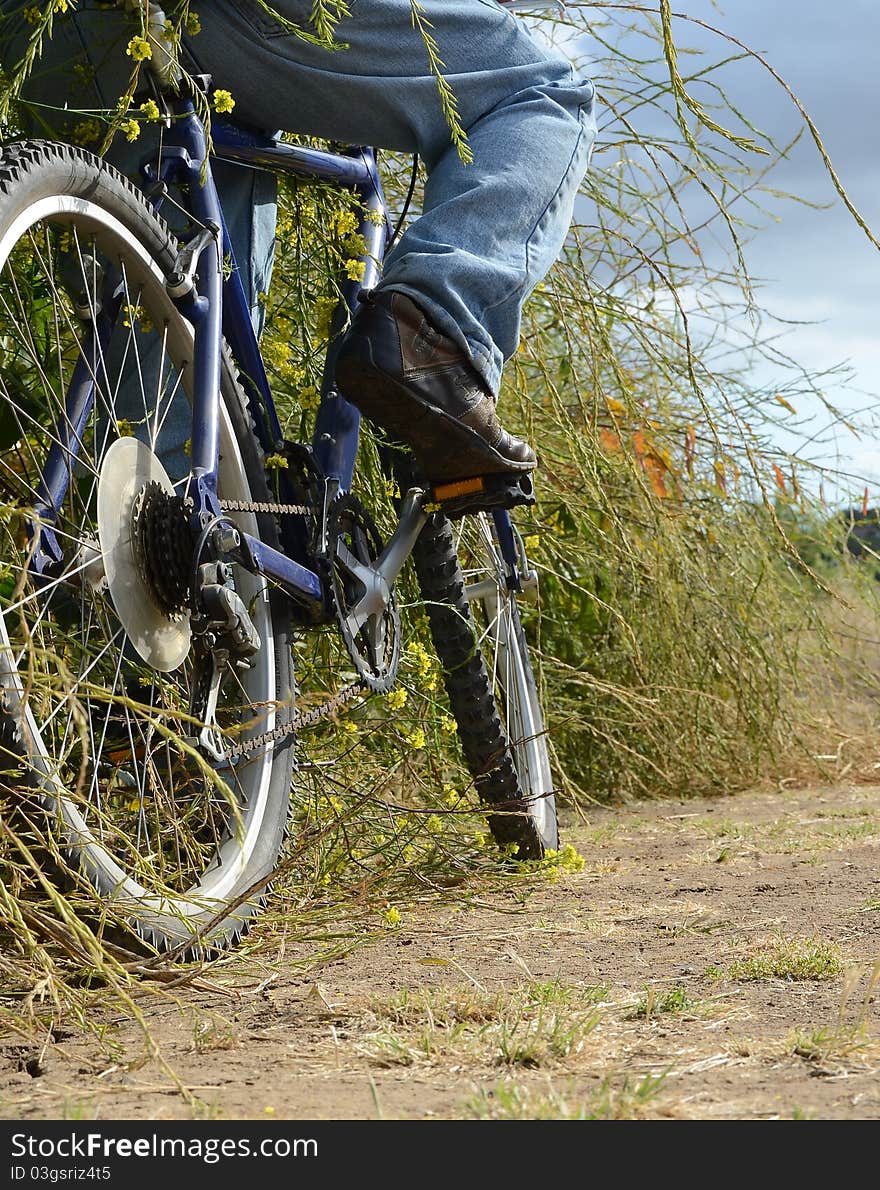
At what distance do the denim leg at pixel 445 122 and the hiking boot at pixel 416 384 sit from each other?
0.03 m

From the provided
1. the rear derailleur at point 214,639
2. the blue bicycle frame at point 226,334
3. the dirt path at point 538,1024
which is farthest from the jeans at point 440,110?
the dirt path at point 538,1024

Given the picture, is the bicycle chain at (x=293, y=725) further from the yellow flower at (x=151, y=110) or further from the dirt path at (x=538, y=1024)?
the yellow flower at (x=151, y=110)

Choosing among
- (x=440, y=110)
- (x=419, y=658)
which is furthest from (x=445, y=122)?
(x=419, y=658)

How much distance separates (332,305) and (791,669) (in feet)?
7.26

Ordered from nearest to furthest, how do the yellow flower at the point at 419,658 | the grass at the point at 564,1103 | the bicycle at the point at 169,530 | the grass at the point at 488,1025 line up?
1. the grass at the point at 564,1103
2. the grass at the point at 488,1025
3. the bicycle at the point at 169,530
4. the yellow flower at the point at 419,658

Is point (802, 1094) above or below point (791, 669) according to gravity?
below

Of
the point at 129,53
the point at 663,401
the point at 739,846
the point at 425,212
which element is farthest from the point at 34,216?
the point at 663,401

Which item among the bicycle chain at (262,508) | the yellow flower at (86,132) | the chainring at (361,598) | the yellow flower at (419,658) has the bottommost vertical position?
the yellow flower at (419,658)

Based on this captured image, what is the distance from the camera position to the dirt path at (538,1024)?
1.09 meters

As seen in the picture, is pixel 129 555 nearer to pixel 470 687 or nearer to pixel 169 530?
pixel 169 530

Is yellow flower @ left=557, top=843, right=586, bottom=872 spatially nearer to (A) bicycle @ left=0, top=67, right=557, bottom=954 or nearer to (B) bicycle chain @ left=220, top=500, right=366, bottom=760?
(A) bicycle @ left=0, top=67, right=557, bottom=954

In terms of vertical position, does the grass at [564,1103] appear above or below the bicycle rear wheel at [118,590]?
below
